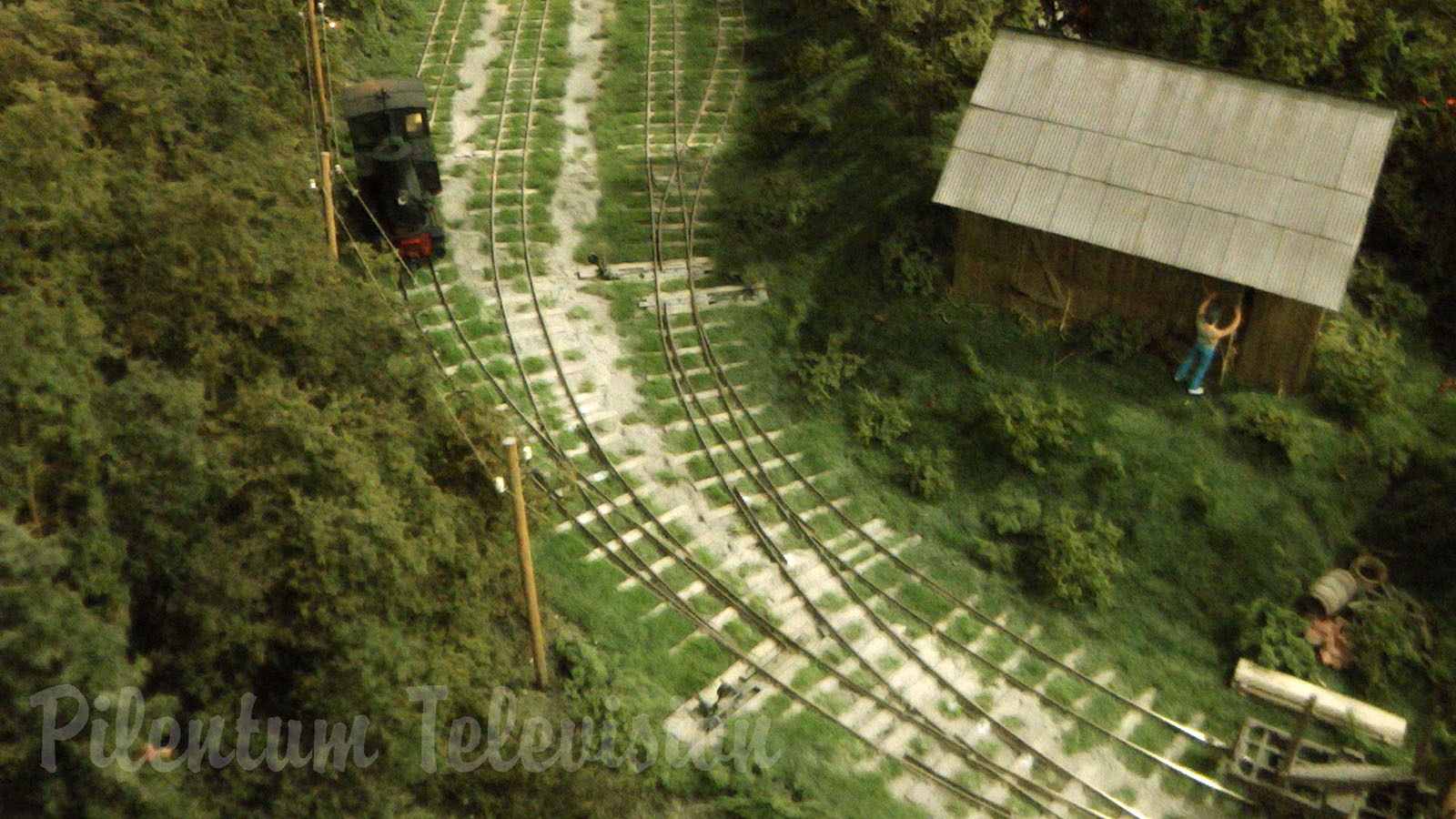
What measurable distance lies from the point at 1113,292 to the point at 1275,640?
244 inches

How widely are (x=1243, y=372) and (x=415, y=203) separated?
1428 centimetres

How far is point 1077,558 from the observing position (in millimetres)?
20062

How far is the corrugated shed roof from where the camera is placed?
66.3ft

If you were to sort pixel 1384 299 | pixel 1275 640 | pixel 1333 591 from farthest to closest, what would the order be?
pixel 1384 299 → pixel 1333 591 → pixel 1275 640

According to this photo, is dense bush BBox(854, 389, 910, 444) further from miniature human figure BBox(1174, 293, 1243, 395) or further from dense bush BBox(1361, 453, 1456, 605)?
dense bush BBox(1361, 453, 1456, 605)

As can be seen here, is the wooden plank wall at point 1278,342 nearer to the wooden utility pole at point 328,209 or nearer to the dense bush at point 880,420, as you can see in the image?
the dense bush at point 880,420

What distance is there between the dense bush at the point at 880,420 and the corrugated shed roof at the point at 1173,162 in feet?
11.5

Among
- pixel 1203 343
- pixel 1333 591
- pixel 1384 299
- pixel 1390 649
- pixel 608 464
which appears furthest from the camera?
pixel 1384 299

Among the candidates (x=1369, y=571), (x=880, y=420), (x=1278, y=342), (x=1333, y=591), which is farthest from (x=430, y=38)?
(x=1369, y=571)

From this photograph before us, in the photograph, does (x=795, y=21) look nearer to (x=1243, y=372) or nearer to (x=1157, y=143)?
(x=1157, y=143)

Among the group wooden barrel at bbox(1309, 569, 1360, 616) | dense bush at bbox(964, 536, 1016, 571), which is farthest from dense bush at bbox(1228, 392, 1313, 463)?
dense bush at bbox(964, 536, 1016, 571)

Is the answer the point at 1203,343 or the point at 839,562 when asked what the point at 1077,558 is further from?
the point at 1203,343

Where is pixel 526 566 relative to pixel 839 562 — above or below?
above

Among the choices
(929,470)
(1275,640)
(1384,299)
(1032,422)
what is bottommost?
(1275,640)
